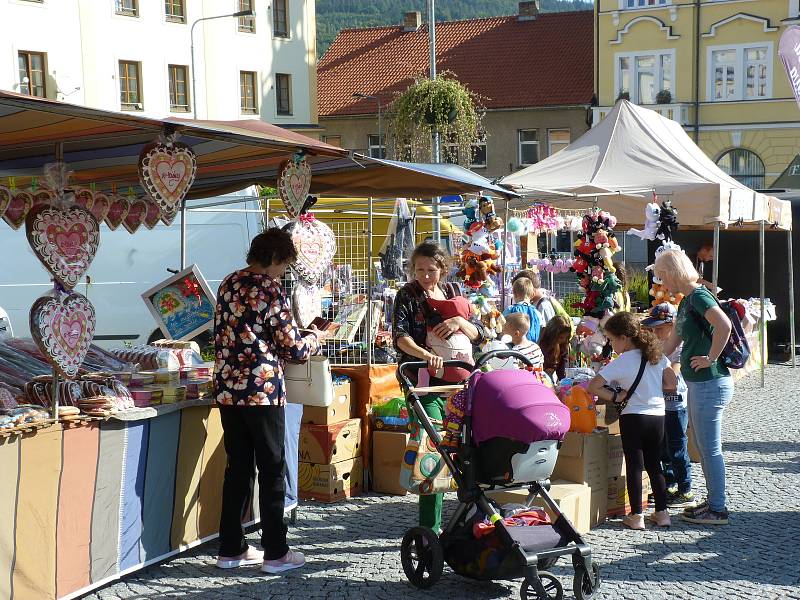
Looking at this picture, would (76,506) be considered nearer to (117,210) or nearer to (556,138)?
(117,210)

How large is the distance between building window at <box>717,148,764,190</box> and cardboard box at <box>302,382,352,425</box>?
29.7 metres

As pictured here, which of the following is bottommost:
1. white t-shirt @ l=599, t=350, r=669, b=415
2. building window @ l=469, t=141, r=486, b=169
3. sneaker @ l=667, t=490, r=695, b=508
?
sneaker @ l=667, t=490, r=695, b=508

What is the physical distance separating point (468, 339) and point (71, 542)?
2480 mm

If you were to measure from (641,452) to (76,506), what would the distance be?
322cm

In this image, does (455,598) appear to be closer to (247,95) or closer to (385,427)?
(385,427)

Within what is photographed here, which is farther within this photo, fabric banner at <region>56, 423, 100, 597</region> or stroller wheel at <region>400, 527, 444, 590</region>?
stroller wheel at <region>400, 527, 444, 590</region>

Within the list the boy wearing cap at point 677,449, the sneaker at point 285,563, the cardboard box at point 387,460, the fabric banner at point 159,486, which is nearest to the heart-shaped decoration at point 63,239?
the fabric banner at point 159,486

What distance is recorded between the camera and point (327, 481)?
673cm

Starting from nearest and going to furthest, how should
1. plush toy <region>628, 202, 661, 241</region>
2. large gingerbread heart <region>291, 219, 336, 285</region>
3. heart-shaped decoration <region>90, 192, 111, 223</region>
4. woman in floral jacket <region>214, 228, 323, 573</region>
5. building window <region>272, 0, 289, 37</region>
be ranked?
woman in floral jacket <region>214, 228, 323, 573</region>
heart-shaped decoration <region>90, 192, 111, 223</region>
large gingerbread heart <region>291, 219, 336, 285</region>
plush toy <region>628, 202, 661, 241</region>
building window <region>272, 0, 289, 37</region>

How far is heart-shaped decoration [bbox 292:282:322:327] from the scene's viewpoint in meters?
6.71

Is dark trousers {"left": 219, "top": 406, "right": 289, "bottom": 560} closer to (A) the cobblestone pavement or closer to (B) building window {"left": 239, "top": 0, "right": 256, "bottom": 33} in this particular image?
(A) the cobblestone pavement

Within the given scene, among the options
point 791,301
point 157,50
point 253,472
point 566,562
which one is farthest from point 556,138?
point 253,472

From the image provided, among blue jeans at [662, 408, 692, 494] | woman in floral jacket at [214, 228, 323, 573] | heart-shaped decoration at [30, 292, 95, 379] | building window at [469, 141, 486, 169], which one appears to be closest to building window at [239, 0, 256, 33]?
building window at [469, 141, 486, 169]

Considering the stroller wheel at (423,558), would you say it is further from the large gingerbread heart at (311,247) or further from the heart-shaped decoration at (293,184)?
the large gingerbread heart at (311,247)
